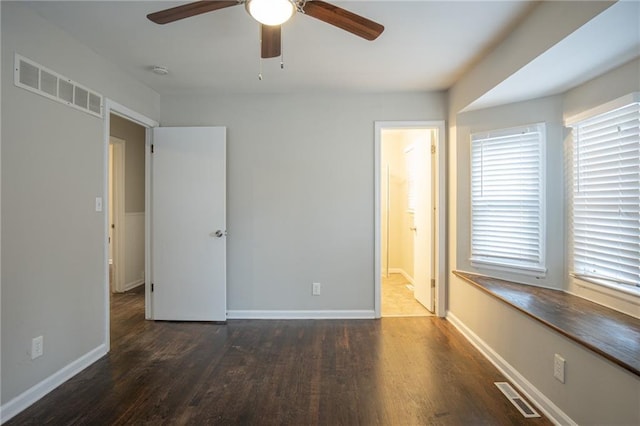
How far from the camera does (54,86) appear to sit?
208 centimetres

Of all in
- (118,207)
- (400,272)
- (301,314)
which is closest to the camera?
(301,314)

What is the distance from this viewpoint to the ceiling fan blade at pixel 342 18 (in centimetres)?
154

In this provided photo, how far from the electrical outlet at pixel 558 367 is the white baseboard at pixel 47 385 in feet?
10.3

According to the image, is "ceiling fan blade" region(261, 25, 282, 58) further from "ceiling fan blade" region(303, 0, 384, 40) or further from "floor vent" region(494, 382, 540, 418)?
"floor vent" region(494, 382, 540, 418)

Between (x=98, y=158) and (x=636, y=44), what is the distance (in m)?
3.60

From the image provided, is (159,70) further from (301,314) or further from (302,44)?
(301,314)

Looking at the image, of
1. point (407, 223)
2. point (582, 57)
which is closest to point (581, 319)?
point (582, 57)

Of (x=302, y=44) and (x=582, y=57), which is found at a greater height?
(x=302, y=44)

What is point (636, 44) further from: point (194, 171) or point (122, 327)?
point (122, 327)

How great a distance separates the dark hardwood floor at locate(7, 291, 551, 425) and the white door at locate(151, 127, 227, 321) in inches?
11.5

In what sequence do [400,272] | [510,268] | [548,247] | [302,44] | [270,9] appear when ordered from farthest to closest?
[400,272] < [510,268] < [548,247] < [302,44] < [270,9]

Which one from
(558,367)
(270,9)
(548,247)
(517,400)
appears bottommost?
(517,400)

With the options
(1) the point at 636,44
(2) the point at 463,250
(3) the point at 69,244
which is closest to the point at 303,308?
(2) the point at 463,250

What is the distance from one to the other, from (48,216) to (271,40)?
1.83 meters
